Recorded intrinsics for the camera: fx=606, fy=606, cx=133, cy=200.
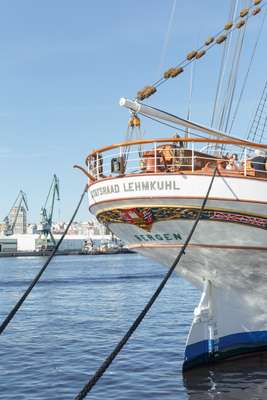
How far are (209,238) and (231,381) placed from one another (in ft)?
11.7

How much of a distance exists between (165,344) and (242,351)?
4619mm

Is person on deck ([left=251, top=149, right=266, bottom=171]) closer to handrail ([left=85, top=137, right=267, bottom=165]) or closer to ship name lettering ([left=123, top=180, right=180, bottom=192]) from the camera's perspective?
handrail ([left=85, top=137, right=267, bottom=165])

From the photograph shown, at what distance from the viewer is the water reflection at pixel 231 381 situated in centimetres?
1349

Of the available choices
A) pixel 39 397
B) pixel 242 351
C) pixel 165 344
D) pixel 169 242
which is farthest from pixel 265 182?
pixel 165 344

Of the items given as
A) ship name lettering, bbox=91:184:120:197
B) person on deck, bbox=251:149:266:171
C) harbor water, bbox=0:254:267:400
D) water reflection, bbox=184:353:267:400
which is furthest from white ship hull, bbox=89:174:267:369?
harbor water, bbox=0:254:267:400

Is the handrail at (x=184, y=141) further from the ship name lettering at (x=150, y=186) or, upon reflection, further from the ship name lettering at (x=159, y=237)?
the ship name lettering at (x=159, y=237)

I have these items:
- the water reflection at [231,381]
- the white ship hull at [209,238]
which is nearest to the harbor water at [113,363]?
the water reflection at [231,381]

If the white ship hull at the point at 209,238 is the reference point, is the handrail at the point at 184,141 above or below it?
above

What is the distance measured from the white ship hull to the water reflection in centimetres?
31

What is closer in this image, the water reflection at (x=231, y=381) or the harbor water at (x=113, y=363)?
the water reflection at (x=231, y=381)

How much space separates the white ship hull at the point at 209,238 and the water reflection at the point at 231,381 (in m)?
0.31

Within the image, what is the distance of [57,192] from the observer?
164 meters

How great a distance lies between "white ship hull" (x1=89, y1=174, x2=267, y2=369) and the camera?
12945mm

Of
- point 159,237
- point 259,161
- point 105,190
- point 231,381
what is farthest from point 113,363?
point 259,161
